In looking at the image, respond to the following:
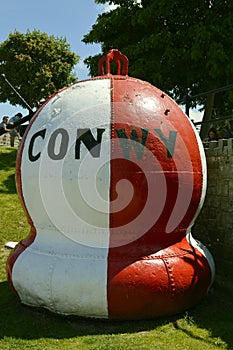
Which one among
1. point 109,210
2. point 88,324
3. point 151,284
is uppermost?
point 109,210

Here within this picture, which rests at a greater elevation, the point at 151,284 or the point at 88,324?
the point at 151,284

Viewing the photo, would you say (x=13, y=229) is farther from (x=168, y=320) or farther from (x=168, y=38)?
(x=168, y=38)

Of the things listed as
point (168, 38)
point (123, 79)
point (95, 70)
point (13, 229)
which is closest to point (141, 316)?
point (123, 79)

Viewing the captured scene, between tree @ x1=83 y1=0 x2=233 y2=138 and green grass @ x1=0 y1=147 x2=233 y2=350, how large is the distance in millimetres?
8611

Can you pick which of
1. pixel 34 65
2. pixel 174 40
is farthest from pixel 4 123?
pixel 34 65

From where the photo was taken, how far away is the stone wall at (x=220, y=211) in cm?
581

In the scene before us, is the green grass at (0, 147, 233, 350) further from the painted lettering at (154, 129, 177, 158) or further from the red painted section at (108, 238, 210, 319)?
the painted lettering at (154, 129, 177, 158)

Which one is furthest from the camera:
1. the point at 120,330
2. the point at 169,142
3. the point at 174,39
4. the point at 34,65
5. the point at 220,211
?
the point at 34,65

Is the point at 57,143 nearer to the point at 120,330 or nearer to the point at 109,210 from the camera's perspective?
the point at 109,210

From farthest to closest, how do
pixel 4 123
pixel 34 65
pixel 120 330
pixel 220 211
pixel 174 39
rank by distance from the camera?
pixel 34 65
pixel 4 123
pixel 174 39
pixel 220 211
pixel 120 330

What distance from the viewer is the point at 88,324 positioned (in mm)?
4496

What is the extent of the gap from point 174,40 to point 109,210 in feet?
32.1

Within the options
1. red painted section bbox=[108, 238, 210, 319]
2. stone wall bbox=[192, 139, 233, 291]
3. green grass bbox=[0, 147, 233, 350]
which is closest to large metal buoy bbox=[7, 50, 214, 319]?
red painted section bbox=[108, 238, 210, 319]

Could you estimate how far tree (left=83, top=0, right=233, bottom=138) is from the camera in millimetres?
12266
